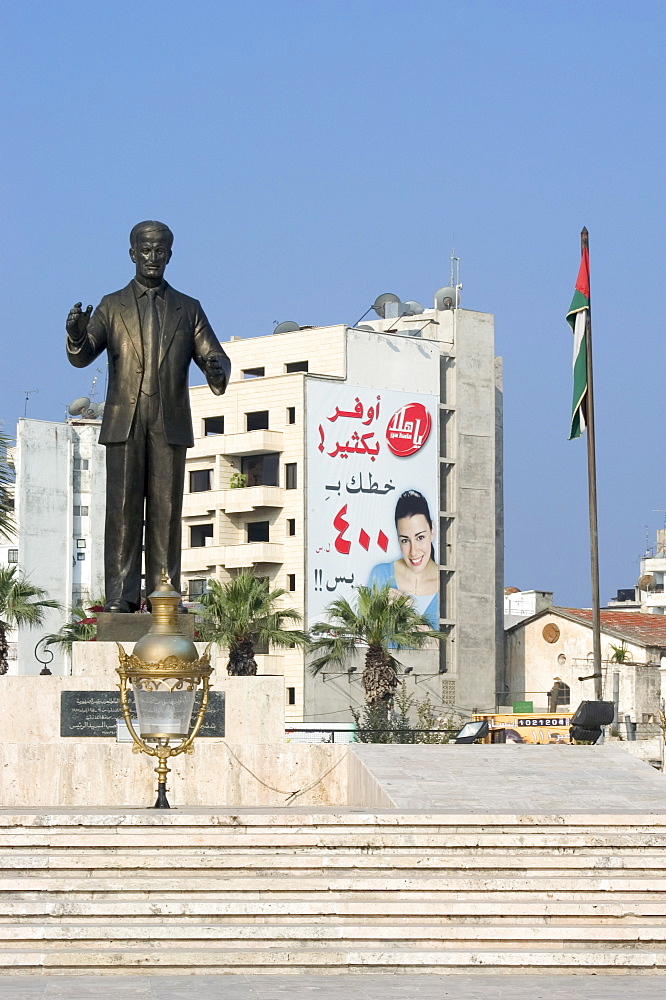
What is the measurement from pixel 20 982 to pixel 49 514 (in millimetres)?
67586

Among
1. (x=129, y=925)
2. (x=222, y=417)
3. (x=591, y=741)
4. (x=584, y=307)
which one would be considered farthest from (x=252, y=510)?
(x=129, y=925)

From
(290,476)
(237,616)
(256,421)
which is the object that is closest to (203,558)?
(290,476)

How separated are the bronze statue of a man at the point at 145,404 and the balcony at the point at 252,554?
49.7 m

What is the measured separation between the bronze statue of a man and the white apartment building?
5847 cm

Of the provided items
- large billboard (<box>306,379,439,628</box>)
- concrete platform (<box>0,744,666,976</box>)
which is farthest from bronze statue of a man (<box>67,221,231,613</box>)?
large billboard (<box>306,379,439,628</box>)

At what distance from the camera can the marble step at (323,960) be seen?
1020cm

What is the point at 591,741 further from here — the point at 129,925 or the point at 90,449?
the point at 90,449

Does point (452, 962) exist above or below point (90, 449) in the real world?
below

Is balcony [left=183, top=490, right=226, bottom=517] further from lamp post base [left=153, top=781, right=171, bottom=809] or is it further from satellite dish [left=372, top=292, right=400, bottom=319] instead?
lamp post base [left=153, top=781, right=171, bottom=809]

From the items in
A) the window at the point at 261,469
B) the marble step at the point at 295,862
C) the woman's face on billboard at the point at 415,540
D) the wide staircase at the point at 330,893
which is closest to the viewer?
the wide staircase at the point at 330,893

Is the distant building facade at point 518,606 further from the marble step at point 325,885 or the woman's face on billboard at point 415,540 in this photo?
the marble step at point 325,885

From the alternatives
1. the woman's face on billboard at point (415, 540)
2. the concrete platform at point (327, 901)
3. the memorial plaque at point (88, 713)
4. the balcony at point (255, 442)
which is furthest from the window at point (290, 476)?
the concrete platform at point (327, 901)

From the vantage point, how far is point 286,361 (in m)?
70.4

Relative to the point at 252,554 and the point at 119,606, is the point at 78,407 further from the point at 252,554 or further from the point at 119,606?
the point at 119,606
